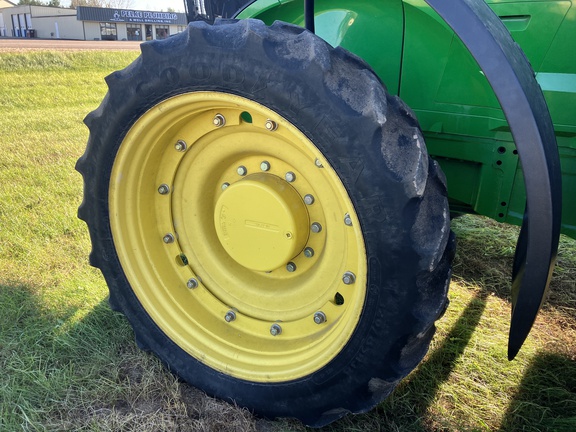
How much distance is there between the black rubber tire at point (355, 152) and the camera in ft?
4.34

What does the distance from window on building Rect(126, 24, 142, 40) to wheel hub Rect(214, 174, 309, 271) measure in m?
45.3

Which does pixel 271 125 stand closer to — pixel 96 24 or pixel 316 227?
pixel 316 227

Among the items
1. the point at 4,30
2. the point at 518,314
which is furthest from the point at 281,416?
the point at 4,30

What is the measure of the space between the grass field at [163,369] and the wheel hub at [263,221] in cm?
57

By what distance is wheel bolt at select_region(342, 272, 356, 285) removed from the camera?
1.61 metres

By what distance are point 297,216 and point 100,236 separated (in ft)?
2.50

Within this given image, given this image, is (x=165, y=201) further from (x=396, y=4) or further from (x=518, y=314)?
(x=518, y=314)

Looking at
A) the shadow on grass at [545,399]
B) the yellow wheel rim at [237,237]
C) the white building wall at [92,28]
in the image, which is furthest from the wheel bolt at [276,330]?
the white building wall at [92,28]

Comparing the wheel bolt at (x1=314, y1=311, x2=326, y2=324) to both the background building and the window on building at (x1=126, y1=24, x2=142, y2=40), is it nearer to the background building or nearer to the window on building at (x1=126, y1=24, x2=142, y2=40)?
the background building

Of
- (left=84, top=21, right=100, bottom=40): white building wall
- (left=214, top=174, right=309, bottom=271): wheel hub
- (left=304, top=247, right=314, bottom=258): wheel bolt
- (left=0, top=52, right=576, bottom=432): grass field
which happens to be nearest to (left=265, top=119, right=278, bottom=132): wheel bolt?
(left=214, top=174, right=309, bottom=271): wheel hub

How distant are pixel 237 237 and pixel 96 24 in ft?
152

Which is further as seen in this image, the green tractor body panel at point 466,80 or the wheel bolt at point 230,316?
the wheel bolt at point 230,316

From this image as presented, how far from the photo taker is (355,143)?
4.34 ft

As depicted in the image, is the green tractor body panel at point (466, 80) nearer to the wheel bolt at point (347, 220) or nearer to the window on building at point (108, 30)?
the wheel bolt at point (347, 220)
